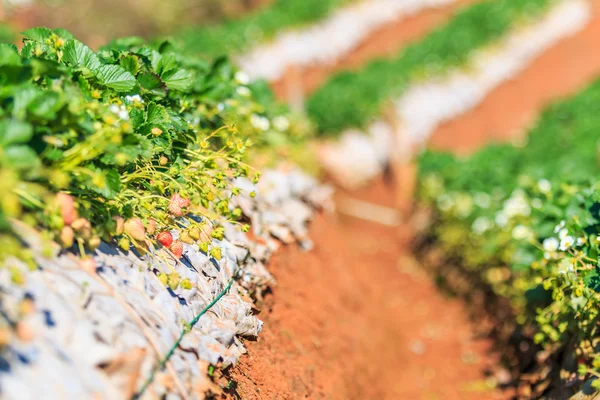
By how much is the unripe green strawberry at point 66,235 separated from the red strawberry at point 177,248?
552mm

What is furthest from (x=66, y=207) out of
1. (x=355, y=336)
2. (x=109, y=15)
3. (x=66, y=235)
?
(x=109, y=15)

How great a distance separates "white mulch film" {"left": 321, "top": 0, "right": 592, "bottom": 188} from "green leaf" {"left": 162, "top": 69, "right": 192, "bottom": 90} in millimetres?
5865

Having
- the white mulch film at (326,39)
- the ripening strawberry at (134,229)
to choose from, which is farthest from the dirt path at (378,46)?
the ripening strawberry at (134,229)

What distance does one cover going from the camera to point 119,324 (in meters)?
2.01

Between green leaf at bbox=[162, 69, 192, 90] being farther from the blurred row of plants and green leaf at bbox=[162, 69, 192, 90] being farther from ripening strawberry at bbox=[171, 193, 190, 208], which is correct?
the blurred row of plants

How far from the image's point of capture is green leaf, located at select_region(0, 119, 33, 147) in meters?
1.78

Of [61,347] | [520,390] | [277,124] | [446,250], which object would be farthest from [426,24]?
[61,347]

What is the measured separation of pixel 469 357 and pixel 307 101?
5.69 meters

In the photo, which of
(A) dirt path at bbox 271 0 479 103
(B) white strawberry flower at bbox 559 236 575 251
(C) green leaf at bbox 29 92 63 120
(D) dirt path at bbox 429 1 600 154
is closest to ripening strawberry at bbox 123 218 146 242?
(C) green leaf at bbox 29 92 63 120

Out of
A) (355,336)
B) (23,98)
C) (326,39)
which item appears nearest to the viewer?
(23,98)

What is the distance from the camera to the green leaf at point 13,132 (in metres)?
1.78

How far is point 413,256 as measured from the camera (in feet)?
23.5

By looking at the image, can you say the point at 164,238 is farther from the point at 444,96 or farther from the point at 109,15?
the point at 109,15

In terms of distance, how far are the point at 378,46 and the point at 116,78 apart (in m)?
13.6
